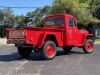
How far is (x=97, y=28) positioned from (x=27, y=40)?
46416mm

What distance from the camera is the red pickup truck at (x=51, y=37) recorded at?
17.8 m

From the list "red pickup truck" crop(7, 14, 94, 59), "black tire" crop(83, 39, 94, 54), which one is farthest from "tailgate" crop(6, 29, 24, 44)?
"black tire" crop(83, 39, 94, 54)

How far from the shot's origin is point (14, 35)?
716 inches

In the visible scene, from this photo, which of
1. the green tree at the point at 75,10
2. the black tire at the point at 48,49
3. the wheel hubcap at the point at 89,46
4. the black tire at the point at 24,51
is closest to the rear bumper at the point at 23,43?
the black tire at the point at 48,49

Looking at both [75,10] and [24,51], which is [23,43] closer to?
[24,51]

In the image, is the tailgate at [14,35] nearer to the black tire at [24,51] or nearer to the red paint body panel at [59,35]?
the red paint body panel at [59,35]

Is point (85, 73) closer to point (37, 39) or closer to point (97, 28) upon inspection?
point (37, 39)

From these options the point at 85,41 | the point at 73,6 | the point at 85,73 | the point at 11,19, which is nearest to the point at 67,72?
the point at 85,73

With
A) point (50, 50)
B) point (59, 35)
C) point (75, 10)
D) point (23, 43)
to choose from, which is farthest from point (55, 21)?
point (75, 10)

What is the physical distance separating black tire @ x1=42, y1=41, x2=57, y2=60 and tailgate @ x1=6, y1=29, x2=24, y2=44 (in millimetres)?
1334

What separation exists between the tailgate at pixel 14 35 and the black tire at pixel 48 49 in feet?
4.38

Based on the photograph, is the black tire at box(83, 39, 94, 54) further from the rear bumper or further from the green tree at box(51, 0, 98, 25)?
the green tree at box(51, 0, 98, 25)

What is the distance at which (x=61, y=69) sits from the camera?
14.2 meters

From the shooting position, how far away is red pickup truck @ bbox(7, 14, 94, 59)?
1775cm
